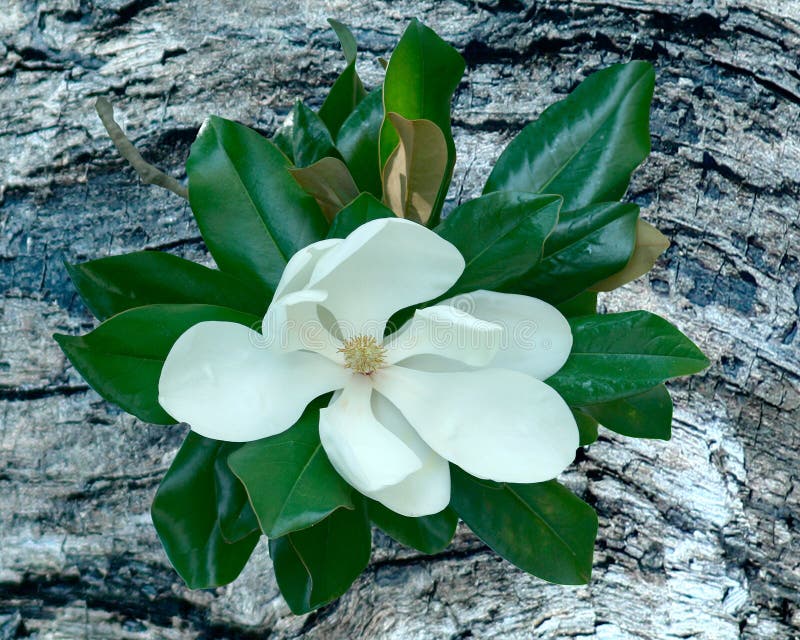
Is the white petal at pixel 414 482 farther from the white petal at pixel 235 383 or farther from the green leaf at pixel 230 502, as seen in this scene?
the green leaf at pixel 230 502

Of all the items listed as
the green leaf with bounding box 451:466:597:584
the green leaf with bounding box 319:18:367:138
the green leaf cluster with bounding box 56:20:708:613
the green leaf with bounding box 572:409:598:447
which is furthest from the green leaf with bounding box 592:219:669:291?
the green leaf with bounding box 319:18:367:138

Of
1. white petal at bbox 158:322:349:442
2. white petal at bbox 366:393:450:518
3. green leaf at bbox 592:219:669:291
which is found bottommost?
white petal at bbox 366:393:450:518

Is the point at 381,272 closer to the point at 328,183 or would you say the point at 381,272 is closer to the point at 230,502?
the point at 328,183

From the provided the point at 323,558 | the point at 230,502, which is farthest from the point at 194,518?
the point at 323,558

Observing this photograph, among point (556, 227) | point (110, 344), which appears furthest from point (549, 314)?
point (110, 344)

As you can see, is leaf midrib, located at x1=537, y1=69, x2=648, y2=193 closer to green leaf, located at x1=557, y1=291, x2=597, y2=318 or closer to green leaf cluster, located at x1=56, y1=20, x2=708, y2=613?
green leaf cluster, located at x1=56, y1=20, x2=708, y2=613

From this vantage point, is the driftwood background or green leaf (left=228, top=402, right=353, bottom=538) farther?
the driftwood background

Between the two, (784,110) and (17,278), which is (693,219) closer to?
(784,110)
